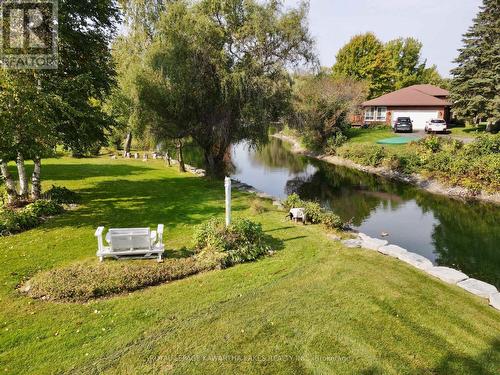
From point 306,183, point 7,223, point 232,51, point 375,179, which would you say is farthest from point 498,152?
point 7,223

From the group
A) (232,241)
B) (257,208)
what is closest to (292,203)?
(257,208)

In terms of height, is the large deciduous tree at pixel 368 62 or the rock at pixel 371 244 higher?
the large deciduous tree at pixel 368 62

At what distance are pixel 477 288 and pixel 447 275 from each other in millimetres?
667

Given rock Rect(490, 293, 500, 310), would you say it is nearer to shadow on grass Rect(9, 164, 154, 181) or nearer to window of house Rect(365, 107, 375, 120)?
shadow on grass Rect(9, 164, 154, 181)

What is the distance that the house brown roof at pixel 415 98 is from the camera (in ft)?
129

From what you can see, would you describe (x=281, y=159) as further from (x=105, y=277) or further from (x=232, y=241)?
(x=105, y=277)

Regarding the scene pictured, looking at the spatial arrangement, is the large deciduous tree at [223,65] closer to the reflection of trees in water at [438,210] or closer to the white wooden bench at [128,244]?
the reflection of trees in water at [438,210]

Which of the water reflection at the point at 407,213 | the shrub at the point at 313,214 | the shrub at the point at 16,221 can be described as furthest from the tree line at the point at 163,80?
the shrub at the point at 313,214

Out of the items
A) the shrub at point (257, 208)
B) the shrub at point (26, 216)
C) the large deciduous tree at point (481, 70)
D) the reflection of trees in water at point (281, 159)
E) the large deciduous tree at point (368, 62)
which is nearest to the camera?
the shrub at point (26, 216)

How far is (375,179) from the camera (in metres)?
24.0

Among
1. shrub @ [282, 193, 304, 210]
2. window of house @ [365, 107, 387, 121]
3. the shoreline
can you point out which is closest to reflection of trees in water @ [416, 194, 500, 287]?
the shoreline

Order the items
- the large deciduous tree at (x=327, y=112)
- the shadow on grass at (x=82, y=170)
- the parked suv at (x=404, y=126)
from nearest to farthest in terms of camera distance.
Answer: the shadow on grass at (x=82, y=170), the large deciduous tree at (x=327, y=112), the parked suv at (x=404, y=126)

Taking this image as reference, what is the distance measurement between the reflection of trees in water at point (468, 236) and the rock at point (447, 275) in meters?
1.75

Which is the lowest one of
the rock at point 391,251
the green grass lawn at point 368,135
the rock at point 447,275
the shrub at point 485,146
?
the rock at point 447,275
